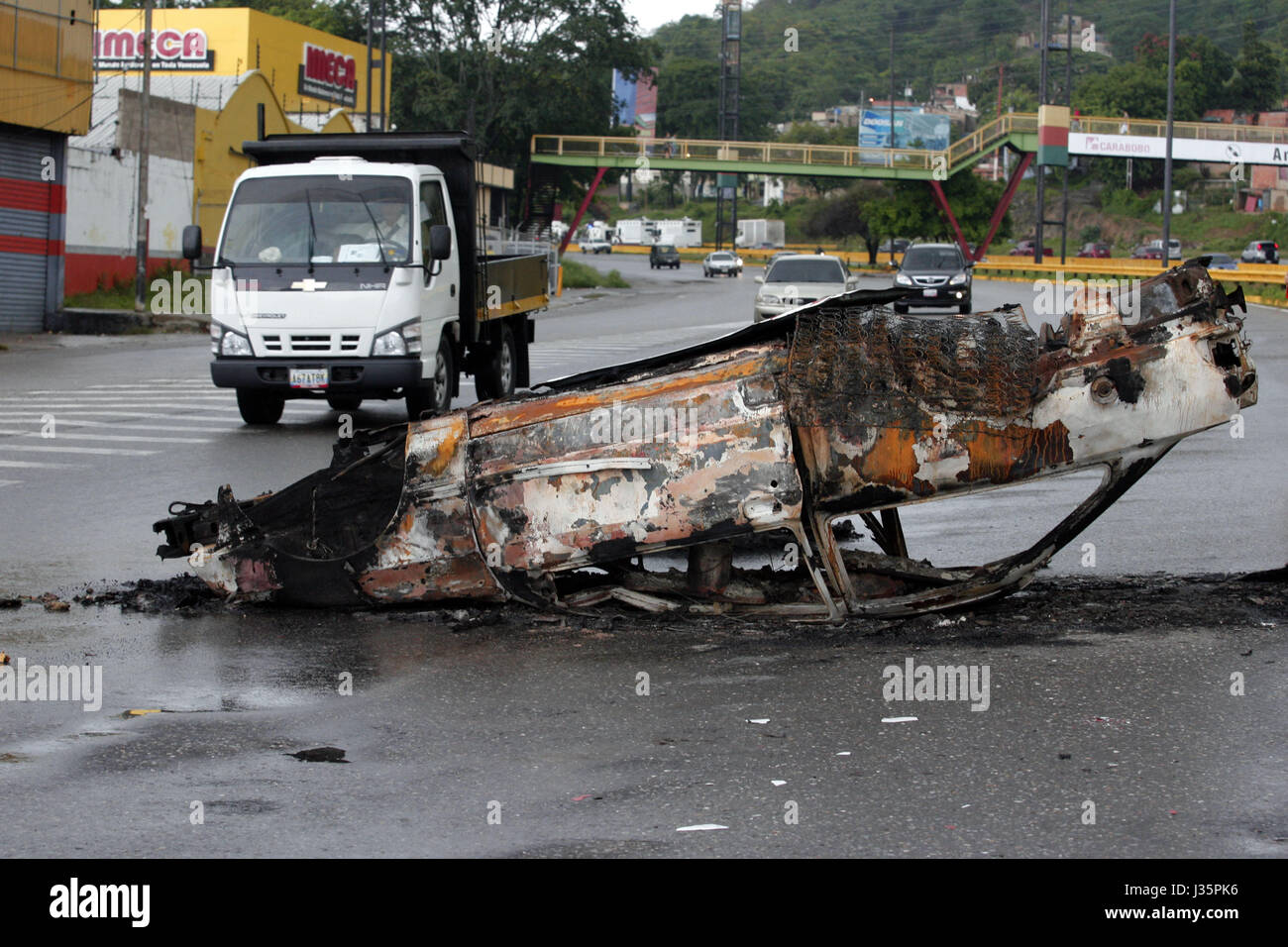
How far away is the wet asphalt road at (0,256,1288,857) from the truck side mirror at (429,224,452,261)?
595 cm

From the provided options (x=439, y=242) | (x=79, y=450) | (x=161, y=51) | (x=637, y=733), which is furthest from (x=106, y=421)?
(x=161, y=51)

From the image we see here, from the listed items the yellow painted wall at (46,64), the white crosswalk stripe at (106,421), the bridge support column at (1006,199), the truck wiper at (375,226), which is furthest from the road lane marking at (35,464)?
the bridge support column at (1006,199)

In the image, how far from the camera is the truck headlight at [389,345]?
14.7m

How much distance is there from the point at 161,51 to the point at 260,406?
51.1 meters

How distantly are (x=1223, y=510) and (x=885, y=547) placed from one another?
372 centimetres

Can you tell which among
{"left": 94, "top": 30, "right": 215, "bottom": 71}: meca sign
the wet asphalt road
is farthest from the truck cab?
{"left": 94, "top": 30, "right": 215, "bottom": 71}: meca sign

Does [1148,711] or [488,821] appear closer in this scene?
[488,821]

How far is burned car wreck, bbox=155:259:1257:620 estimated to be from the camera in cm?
693

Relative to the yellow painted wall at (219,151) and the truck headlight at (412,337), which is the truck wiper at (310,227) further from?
the yellow painted wall at (219,151)

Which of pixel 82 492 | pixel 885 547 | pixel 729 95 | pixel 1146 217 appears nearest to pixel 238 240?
pixel 82 492

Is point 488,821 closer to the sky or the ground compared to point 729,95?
closer to the ground
